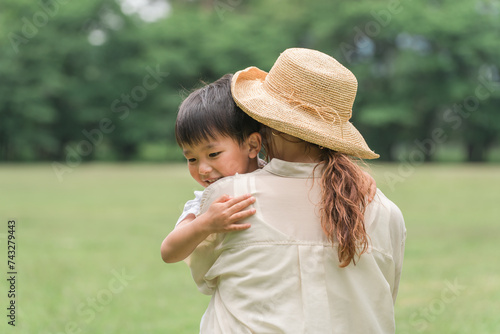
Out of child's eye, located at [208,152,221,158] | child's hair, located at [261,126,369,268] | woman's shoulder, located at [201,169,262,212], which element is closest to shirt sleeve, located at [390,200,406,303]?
child's hair, located at [261,126,369,268]

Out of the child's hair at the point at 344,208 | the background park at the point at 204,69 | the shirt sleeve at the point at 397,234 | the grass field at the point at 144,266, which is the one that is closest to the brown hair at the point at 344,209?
the child's hair at the point at 344,208

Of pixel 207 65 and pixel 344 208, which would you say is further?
pixel 207 65

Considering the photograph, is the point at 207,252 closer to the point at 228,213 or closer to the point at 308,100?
the point at 228,213

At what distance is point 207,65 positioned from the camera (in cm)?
3669

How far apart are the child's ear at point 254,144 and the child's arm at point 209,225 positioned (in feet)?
1.00

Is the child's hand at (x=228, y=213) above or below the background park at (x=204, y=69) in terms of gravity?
above

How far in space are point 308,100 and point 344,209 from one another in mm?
347

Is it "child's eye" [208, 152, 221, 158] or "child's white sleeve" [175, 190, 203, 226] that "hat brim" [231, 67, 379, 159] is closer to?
"child's eye" [208, 152, 221, 158]

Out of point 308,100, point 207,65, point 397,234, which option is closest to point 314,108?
point 308,100

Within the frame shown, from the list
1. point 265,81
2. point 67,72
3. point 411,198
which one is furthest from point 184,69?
point 265,81

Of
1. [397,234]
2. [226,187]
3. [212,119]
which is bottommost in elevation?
[397,234]

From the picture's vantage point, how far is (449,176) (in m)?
20.1

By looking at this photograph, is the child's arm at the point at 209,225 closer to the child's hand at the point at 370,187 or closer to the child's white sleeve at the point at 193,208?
the child's white sleeve at the point at 193,208

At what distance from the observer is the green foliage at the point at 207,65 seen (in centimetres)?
3353
